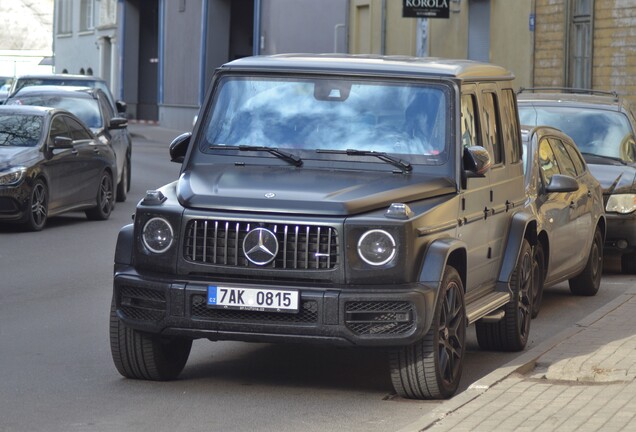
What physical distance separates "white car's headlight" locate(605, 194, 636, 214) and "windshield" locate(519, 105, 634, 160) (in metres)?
1.20

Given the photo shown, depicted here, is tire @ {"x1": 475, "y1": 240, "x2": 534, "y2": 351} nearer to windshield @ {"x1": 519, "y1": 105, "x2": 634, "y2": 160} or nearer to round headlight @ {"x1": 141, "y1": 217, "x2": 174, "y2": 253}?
round headlight @ {"x1": 141, "y1": 217, "x2": 174, "y2": 253}

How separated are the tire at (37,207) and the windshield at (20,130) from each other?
1.94 ft

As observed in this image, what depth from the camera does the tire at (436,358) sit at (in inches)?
311

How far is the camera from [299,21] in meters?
47.9

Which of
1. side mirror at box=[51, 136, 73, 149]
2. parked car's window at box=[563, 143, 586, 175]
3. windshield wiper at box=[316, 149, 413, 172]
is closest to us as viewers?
windshield wiper at box=[316, 149, 413, 172]

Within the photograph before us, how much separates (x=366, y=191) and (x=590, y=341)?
100 inches

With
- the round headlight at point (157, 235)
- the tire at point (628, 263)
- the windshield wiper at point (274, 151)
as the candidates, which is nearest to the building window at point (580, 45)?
the tire at point (628, 263)

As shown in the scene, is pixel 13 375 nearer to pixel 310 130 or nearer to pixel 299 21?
pixel 310 130

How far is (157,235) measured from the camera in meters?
8.03

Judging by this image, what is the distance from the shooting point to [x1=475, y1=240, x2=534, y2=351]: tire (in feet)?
32.0

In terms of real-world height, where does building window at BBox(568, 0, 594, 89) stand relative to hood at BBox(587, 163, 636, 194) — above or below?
above

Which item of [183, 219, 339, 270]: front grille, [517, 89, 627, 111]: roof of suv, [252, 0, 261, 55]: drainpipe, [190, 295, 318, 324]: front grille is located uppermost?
[252, 0, 261, 55]: drainpipe

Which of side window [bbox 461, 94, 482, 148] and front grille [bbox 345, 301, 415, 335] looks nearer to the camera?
front grille [bbox 345, 301, 415, 335]

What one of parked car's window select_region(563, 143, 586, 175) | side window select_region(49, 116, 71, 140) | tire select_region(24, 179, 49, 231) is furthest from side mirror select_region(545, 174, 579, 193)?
side window select_region(49, 116, 71, 140)
